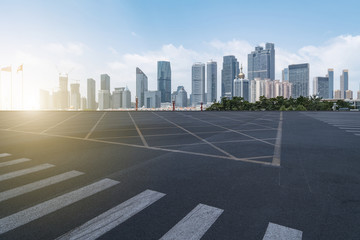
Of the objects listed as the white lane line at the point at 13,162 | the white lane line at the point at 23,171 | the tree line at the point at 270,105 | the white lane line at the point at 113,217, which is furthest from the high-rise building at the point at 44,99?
the white lane line at the point at 113,217

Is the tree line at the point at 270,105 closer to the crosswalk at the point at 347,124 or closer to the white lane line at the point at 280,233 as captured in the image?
the crosswalk at the point at 347,124

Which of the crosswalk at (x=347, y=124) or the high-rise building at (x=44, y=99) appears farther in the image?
the high-rise building at (x=44, y=99)

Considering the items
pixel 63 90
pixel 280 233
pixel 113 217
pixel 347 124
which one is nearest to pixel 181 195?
pixel 113 217

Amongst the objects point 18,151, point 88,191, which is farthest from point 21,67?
point 88,191

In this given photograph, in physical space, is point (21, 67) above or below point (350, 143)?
above

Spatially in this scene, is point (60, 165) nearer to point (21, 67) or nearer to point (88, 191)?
point (88, 191)

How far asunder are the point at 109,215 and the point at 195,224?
1.22m

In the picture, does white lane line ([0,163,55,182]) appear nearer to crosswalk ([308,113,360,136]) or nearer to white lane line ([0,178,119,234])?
white lane line ([0,178,119,234])

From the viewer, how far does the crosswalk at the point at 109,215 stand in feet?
8.45

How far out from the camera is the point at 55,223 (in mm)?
2828

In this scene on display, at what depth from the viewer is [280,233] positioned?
258 centimetres

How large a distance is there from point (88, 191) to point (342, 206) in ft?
13.6

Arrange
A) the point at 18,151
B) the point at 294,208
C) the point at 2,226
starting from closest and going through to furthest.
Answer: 1. the point at 2,226
2. the point at 294,208
3. the point at 18,151

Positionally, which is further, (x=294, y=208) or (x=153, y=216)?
(x=294, y=208)
